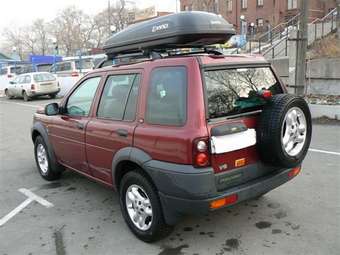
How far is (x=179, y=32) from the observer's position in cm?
390

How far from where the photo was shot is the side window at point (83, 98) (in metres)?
4.64

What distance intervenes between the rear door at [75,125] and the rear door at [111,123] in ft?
0.66

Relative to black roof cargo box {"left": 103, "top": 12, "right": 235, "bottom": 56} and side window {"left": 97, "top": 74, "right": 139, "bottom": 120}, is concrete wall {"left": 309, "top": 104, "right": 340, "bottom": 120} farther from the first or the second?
side window {"left": 97, "top": 74, "right": 139, "bottom": 120}

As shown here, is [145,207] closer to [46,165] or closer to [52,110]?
[52,110]

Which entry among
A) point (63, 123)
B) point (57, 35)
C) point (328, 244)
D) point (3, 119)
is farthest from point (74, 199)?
point (57, 35)

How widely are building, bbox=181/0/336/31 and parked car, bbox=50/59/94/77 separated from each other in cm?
1710

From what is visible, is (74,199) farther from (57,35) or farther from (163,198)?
(57,35)

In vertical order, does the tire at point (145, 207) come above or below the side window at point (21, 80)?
below

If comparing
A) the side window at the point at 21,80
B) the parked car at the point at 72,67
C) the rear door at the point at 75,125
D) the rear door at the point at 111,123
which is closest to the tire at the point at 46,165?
the rear door at the point at 75,125

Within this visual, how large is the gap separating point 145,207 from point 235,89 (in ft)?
4.77

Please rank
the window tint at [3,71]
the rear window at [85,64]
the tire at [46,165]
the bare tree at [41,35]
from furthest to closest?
1. the bare tree at [41,35]
2. the window tint at [3,71]
3. the rear window at [85,64]
4. the tire at [46,165]

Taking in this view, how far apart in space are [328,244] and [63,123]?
11.3ft

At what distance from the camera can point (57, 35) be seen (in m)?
83.9

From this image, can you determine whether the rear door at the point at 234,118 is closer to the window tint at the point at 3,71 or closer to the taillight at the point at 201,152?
the taillight at the point at 201,152
